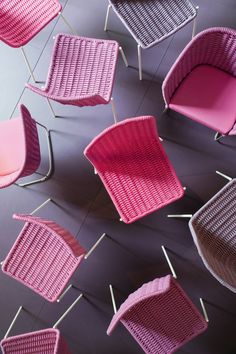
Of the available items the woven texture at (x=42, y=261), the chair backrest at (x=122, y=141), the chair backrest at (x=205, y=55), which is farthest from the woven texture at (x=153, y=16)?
the woven texture at (x=42, y=261)

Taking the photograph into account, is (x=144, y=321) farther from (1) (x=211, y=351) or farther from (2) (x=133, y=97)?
(2) (x=133, y=97)

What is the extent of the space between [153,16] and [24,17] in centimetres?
99

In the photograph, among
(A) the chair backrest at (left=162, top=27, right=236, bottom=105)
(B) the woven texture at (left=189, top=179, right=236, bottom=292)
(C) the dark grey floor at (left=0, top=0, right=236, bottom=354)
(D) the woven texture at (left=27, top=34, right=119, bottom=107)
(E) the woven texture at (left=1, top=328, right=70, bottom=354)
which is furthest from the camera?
(C) the dark grey floor at (left=0, top=0, right=236, bottom=354)

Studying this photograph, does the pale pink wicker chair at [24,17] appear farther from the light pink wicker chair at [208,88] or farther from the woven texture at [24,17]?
the light pink wicker chair at [208,88]

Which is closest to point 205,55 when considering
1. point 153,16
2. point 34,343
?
point 153,16

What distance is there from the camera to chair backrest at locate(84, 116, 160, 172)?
9.50ft

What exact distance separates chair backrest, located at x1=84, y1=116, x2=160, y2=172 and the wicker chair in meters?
A: 0.75

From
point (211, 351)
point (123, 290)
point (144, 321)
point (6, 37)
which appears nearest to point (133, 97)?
point (6, 37)

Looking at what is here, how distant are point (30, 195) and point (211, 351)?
1858mm

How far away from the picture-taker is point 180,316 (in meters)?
2.95

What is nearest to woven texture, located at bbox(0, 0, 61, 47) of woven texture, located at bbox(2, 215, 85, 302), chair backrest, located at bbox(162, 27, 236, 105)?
chair backrest, located at bbox(162, 27, 236, 105)

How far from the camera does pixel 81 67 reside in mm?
3350

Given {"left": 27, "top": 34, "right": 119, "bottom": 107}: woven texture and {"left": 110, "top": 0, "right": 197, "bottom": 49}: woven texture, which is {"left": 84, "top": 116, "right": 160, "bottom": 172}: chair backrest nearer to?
{"left": 27, "top": 34, "right": 119, "bottom": 107}: woven texture

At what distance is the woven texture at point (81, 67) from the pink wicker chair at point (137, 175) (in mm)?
440
